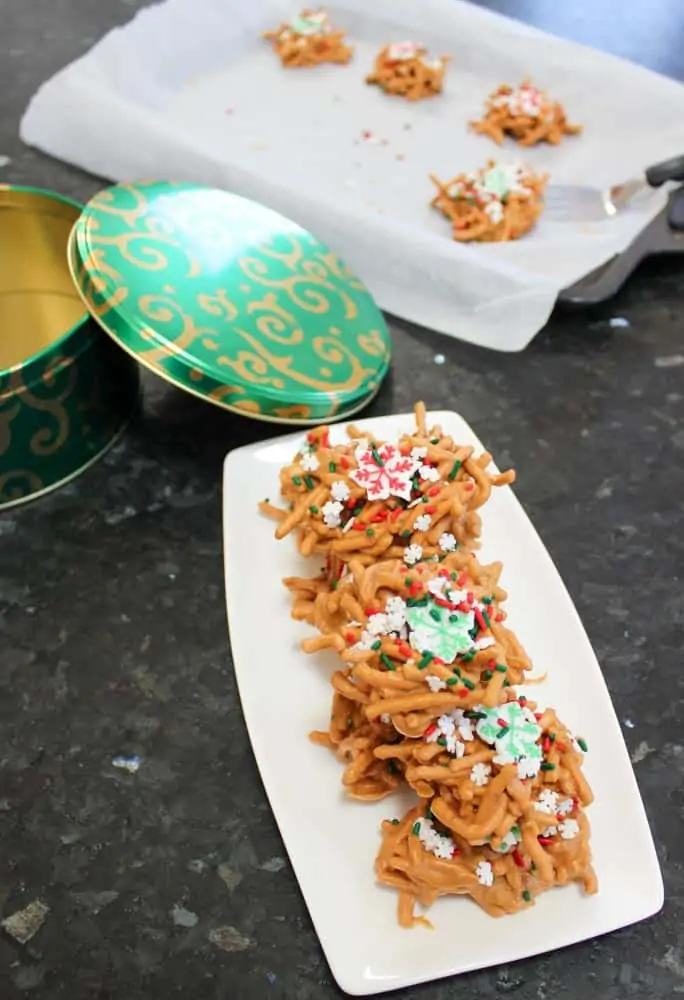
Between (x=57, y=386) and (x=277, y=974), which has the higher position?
(x=57, y=386)

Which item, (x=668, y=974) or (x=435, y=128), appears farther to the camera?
(x=435, y=128)

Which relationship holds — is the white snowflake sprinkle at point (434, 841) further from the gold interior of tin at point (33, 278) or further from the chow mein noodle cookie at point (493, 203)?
the chow mein noodle cookie at point (493, 203)

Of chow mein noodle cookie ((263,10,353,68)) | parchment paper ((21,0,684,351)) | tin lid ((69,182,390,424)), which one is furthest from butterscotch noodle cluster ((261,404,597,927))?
chow mein noodle cookie ((263,10,353,68))

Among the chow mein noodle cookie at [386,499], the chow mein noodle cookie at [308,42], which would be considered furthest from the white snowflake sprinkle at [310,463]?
the chow mein noodle cookie at [308,42]

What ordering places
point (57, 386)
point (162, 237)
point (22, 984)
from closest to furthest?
point (22, 984), point (57, 386), point (162, 237)

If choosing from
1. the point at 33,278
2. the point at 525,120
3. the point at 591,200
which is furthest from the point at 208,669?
the point at 525,120

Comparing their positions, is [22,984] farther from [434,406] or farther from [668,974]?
[434,406]

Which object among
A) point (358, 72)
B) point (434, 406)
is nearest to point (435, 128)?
point (358, 72)
